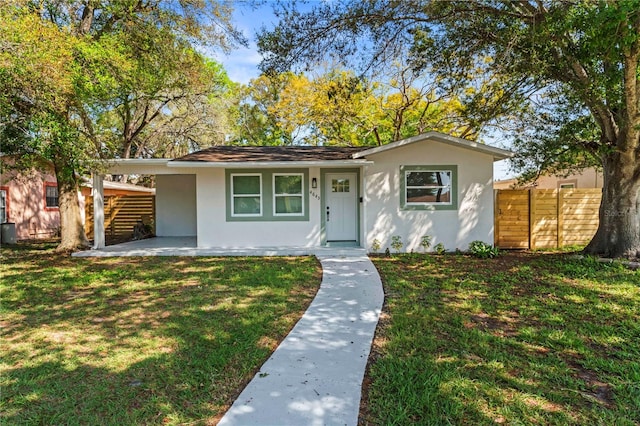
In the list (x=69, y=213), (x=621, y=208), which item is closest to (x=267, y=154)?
(x=69, y=213)

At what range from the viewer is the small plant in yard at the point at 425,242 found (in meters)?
9.77

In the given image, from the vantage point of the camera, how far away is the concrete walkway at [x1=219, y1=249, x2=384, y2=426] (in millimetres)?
2500

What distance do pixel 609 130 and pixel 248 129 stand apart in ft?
70.4

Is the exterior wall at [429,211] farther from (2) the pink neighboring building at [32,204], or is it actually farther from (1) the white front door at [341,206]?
(2) the pink neighboring building at [32,204]

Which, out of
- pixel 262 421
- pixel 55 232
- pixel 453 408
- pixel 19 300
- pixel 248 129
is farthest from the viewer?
pixel 248 129

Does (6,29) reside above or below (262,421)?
above

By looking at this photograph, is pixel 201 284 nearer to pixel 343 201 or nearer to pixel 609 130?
pixel 343 201

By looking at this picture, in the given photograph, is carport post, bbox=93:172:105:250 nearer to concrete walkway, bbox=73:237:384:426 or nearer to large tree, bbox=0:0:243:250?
large tree, bbox=0:0:243:250

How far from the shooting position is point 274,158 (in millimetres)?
10016

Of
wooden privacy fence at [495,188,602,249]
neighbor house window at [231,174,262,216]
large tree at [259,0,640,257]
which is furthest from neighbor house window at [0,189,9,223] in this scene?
wooden privacy fence at [495,188,602,249]

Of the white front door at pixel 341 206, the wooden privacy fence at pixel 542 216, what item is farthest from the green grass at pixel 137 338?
the wooden privacy fence at pixel 542 216

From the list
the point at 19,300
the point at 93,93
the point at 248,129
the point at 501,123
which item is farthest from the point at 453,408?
the point at 248,129

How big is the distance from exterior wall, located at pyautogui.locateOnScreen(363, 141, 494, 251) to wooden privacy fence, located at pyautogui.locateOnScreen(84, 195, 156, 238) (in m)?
9.86

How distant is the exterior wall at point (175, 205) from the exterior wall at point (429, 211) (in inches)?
288
